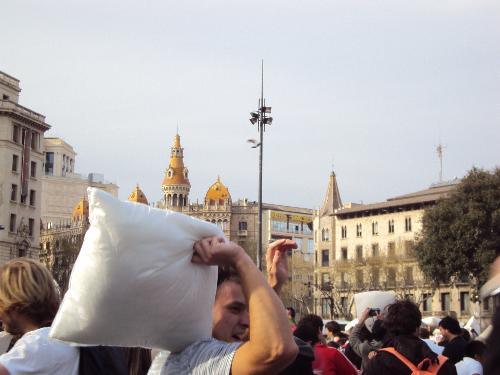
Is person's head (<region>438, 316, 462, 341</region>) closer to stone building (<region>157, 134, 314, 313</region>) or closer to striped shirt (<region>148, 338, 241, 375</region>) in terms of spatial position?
striped shirt (<region>148, 338, 241, 375</region>)

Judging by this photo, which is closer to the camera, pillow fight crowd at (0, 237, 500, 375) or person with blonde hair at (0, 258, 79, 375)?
pillow fight crowd at (0, 237, 500, 375)

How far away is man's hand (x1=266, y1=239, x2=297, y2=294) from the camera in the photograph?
4848 mm

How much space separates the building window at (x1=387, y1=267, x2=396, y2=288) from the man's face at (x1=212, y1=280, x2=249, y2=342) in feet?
263

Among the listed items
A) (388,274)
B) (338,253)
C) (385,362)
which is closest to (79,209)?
(338,253)

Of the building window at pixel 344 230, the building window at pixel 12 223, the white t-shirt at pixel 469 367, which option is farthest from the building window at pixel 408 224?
the white t-shirt at pixel 469 367

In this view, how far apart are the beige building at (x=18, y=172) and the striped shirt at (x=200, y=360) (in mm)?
72683

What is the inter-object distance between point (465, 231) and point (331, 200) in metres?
55.0

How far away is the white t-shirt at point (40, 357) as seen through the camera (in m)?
4.04

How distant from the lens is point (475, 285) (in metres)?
61.6

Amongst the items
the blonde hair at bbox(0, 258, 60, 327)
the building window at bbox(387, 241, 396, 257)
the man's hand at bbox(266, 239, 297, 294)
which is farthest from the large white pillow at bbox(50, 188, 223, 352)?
the building window at bbox(387, 241, 396, 257)

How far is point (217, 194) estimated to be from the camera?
180 m

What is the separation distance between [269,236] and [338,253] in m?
76.3

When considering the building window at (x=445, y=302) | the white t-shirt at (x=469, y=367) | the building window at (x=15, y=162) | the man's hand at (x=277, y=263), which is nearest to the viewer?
the man's hand at (x=277, y=263)

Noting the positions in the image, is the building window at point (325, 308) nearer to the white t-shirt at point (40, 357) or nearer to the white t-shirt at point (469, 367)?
the white t-shirt at point (469, 367)
